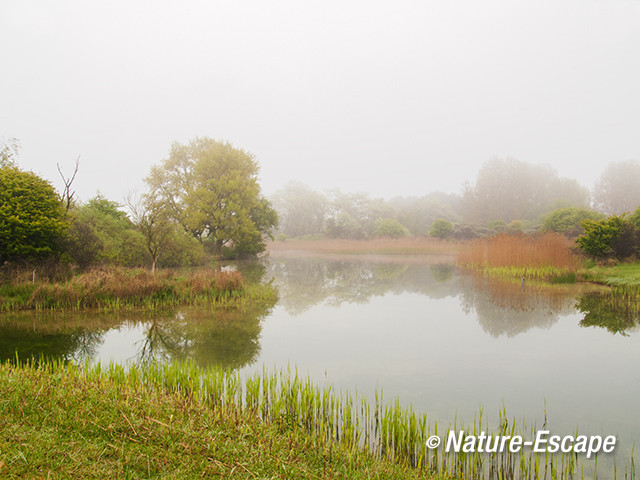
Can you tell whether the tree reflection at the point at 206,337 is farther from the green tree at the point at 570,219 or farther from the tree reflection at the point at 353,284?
the green tree at the point at 570,219

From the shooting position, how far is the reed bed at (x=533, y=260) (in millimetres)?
14812

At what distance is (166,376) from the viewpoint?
4699mm

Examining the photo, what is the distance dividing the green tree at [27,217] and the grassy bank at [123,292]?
1485mm

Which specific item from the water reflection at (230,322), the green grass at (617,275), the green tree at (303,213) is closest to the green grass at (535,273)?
the green grass at (617,275)

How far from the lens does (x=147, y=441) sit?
3.02m

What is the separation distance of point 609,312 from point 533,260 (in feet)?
22.9

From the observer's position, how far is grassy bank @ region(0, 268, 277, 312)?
9.77 metres

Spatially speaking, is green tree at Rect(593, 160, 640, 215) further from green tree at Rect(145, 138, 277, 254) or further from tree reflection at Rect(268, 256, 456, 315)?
green tree at Rect(145, 138, 277, 254)

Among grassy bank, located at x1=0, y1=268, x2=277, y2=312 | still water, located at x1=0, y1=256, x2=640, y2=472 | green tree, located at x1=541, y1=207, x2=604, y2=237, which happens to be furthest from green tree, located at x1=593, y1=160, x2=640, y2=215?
grassy bank, located at x1=0, y1=268, x2=277, y2=312

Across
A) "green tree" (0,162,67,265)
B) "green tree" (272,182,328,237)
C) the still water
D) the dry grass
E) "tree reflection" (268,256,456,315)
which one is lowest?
the still water

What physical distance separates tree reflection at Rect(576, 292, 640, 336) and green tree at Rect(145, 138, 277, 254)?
19.9m

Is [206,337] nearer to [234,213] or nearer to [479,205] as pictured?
[234,213]

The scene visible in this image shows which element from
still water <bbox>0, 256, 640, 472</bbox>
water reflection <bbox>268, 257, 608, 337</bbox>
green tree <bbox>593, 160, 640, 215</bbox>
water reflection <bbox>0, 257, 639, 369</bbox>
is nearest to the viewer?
still water <bbox>0, 256, 640, 472</bbox>

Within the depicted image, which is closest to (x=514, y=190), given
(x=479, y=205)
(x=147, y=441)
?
(x=479, y=205)
